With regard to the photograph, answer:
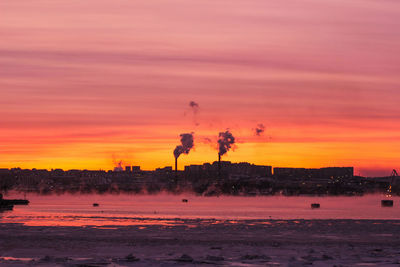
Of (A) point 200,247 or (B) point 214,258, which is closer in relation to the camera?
(B) point 214,258

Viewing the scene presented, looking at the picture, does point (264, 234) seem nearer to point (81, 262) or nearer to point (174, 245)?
point (174, 245)

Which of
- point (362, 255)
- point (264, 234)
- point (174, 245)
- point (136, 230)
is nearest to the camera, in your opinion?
point (362, 255)

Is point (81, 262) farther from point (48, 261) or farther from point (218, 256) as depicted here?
point (218, 256)

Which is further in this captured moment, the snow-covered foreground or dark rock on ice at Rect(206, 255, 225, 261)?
dark rock on ice at Rect(206, 255, 225, 261)

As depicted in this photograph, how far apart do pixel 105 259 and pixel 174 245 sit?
1197 cm

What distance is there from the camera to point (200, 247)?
5178 cm

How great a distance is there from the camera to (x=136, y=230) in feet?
234

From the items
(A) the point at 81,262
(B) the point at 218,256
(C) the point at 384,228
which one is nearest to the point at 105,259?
(A) the point at 81,262

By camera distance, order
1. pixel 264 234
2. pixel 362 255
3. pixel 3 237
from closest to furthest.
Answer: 1. pixel 362 255
2. pixel 3 237
3. pixel 264 234

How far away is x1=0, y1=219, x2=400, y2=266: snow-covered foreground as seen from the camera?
134ft

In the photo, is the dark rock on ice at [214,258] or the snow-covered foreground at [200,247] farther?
the dark rock on ice at [214,258]

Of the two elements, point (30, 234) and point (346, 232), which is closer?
point (30, 234)

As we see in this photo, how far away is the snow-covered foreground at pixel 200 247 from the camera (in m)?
40.8

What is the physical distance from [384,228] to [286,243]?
86.0 feet
